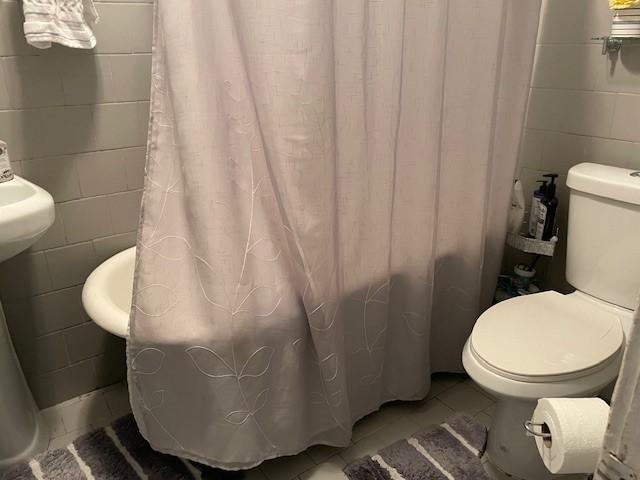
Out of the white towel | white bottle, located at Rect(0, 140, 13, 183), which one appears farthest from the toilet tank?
white bottle, located at Rect(0, 140, 13, 183)

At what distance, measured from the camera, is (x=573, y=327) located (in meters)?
1.51

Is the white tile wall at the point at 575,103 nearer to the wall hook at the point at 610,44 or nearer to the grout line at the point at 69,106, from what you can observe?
the wall hook at the point at 610,44

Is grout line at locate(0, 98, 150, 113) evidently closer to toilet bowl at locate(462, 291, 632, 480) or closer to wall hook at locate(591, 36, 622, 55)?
toilet bowl at locate(462, 291, 632, 480)

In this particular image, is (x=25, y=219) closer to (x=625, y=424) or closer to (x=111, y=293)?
(x=111, y=293)

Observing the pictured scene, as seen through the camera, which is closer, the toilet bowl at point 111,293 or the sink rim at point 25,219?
the sink rim at point 25,219

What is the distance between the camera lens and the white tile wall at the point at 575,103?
5.53ft

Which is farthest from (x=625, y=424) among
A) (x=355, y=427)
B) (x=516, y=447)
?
(x=355, y=427)

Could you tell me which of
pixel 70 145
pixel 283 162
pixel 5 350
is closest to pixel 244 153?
pixel 283 162

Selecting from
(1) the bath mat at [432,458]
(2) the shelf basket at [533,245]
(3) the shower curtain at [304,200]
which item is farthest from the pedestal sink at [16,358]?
(2) the shelf basket at [533,245]

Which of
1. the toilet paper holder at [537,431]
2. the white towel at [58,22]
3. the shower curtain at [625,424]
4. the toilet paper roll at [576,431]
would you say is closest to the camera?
the shower curtain at [625,424]

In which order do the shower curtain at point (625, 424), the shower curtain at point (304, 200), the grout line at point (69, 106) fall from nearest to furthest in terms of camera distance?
the shower curtain at point (625, 424)
the shower curtain at point (304, 200)
the grout line at point (69, 106)

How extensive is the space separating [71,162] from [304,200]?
2.80 feet

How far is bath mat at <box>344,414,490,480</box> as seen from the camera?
1581 mm

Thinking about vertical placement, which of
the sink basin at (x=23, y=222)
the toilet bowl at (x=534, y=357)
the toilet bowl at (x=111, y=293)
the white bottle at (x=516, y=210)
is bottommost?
the toilet bowl at (x=534, y=357)
